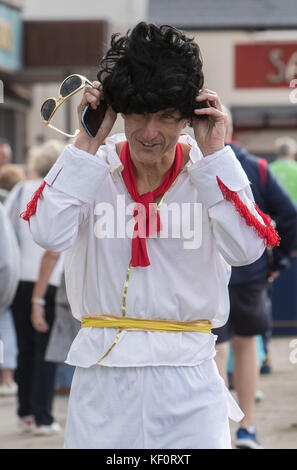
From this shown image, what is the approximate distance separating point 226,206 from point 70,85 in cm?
60

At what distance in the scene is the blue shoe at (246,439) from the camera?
5.87 metres

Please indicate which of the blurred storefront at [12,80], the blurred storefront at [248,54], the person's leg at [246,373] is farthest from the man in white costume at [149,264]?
the blurred storefront at [248,54]

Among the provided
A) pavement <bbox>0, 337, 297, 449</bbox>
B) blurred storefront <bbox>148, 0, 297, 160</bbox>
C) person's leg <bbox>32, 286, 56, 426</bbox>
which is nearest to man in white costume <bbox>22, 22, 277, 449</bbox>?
pavement <bbox>0, 337, 297, 449</bbox>

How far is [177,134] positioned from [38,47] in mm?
13590

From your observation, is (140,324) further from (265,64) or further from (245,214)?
(265,64)

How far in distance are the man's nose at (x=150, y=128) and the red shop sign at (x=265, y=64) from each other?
632 inches

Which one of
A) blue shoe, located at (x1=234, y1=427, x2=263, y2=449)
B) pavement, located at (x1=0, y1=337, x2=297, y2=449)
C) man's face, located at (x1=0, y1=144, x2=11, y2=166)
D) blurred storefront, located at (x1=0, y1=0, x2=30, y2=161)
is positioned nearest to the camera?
blue shoe, located at (x1=234, y1=427, x2=263, y2=449)

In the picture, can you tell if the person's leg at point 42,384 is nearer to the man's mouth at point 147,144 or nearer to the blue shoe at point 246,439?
the blue shoe at point 246,439

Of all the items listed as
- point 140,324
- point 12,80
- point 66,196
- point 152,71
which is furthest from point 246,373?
point 12,80

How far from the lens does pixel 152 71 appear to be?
2.86 m


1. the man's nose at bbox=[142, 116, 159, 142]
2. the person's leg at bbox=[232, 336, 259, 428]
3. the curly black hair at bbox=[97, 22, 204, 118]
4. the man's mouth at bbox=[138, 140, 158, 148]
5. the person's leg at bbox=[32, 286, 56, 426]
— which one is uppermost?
the curly black hair at bbox=[97, 22, 204, 118]

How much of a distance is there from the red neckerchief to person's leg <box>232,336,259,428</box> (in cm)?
306

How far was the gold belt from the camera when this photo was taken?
9.93 feet

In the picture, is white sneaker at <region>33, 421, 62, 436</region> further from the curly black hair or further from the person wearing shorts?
the curly black hair
